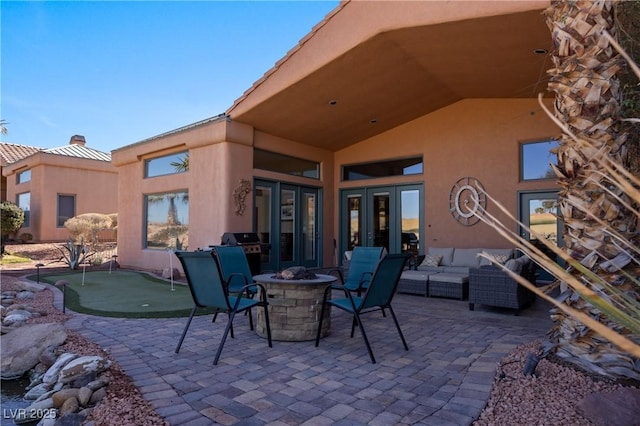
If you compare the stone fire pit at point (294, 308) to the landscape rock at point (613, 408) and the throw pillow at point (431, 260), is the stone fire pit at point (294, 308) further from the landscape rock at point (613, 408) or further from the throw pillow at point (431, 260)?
the throw pillow at point (431, 260)

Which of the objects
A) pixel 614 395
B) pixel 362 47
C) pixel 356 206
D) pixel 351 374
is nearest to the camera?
pixel 614 395

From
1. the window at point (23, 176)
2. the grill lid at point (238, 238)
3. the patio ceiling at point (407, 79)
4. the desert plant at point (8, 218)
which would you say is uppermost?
the patio ceiling at point (407, 79)

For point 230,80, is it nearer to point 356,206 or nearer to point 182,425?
point 356,206

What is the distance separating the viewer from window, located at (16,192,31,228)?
1648 cm

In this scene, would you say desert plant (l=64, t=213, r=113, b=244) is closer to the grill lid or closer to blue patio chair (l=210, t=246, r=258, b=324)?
the grill lid

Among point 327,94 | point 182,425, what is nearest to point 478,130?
point 327,94

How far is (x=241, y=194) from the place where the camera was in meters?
8.67

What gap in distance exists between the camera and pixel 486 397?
2.83 m

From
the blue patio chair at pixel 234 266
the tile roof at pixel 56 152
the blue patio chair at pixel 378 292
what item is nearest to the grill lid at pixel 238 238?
the blue patio chair at pixel 234 266

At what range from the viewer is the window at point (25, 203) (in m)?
16.5

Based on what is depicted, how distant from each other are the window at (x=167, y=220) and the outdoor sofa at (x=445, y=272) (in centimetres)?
537

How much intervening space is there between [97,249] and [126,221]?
9.63ft

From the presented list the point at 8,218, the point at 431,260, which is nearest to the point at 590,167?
the point at 431,260

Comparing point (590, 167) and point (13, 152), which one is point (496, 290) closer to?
point (590, 167)
